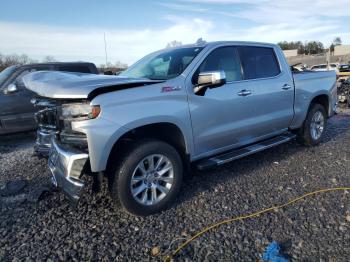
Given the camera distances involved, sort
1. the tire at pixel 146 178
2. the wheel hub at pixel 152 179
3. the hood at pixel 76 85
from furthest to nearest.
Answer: the wheel hub at pixel 152 179
the tire at pixel 146 178
the hood at pixel 76 85

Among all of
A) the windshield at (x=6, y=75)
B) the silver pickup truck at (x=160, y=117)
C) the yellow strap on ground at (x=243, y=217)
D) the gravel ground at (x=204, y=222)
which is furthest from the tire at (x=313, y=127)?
the windshield at (x=6, y=75)

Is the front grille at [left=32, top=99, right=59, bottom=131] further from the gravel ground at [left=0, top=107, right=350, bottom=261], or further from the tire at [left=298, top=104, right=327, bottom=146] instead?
the tire at [left=298, top=104, right=327, bottom=146]

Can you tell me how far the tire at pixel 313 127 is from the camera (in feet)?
19.3

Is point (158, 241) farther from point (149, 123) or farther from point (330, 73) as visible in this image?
point (330, 73)

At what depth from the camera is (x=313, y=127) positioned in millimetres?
6059

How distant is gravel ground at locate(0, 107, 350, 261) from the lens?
118 inches

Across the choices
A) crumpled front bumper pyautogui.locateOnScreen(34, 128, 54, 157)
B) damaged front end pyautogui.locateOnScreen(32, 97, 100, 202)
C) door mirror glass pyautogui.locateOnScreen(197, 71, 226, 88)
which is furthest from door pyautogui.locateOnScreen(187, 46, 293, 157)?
crumpled front bumper pyautogui.locateOnScreen(34, 128, 54, 157)

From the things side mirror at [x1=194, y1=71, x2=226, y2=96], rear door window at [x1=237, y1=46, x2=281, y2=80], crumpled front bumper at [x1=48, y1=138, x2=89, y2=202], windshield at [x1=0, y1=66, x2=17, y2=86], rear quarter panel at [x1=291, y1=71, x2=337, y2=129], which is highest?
windshield at [x1=0, y1=66, x2=17, y2=86]

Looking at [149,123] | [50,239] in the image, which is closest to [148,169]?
[149,123]

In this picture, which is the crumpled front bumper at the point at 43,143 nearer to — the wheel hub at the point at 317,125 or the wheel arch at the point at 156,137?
the wheel arch at the point at 156,137

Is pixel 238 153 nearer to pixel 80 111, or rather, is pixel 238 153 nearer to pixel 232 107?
pixel 232 107

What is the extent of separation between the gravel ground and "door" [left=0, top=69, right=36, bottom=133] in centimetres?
246

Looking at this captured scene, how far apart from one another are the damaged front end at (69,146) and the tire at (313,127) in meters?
4.08

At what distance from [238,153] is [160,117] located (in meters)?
1.47
